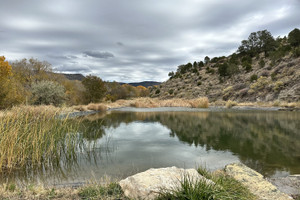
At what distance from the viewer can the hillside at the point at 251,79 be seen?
2799cm

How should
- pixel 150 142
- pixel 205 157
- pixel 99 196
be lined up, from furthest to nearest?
pixel 150 142
pixel 205 157
pixel 99 196

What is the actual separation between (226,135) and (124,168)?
622 cm

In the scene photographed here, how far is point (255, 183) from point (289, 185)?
70 cm

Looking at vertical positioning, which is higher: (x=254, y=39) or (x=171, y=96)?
(x=254, y=39)

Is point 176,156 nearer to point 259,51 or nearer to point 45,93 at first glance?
point 45,93

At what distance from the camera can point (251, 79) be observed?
36.2 metres

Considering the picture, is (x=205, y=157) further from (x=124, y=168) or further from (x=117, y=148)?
(x=117, y=148)

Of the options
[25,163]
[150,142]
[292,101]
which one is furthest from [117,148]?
[292,101]

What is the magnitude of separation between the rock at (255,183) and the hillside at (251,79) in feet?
81.6

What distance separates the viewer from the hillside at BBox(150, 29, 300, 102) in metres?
28.0

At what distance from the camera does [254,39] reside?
51.1 meters

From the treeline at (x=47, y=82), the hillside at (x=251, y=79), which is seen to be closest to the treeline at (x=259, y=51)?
the hillside at (x=251, y=79)

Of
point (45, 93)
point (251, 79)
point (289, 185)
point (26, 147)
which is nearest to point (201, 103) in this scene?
point (251, 79)

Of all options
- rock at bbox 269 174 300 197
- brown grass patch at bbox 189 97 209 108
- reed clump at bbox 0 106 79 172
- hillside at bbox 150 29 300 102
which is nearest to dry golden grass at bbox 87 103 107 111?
brown grass patch at bbox 189 97 209 108
